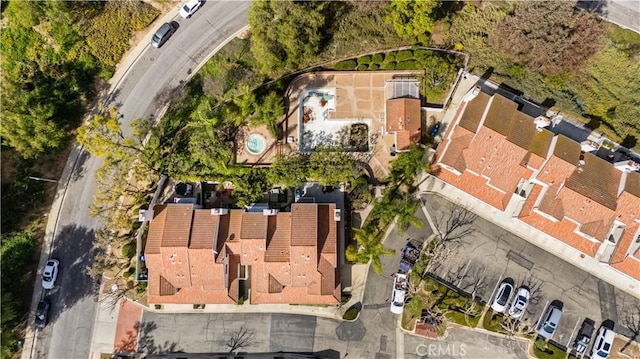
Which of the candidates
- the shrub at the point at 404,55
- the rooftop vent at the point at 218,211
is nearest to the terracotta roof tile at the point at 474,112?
the shrub at the point at 404,55

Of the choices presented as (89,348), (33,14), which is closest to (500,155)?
(89,348)

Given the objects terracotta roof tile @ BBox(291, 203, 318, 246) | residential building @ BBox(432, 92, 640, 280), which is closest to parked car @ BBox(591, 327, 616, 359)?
residential building @ BBox(432, 92, 640, 280)

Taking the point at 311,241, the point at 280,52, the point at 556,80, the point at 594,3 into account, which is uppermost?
the point at 594,3

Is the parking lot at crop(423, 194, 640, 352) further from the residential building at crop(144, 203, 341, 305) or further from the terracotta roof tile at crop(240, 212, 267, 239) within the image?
the terracotta roof tile at crop(240, 212, 267, 239)

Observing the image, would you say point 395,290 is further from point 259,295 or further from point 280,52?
point 280,52

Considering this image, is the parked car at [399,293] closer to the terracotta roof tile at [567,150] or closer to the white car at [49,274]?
the terracotta roof tile at [567,150]

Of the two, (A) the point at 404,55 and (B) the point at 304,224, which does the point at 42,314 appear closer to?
(B) the point at 304,224
